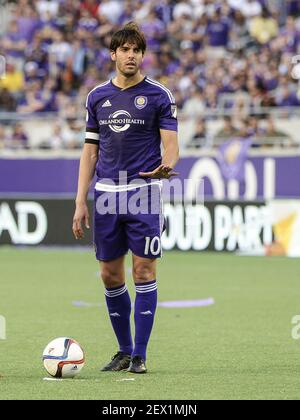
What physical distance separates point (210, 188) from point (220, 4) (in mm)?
5215

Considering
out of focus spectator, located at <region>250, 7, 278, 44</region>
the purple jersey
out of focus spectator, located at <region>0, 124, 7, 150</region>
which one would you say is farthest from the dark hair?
out of focus spectator, located at <region>250, 7, 278, 44</region>

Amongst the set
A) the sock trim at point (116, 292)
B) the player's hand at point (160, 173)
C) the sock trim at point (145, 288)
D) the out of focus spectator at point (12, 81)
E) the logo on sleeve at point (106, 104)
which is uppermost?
the out of focus spectator at point (12, 81)

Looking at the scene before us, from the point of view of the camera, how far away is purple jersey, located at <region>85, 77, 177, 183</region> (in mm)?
8016

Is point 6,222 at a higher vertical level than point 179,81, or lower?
lower

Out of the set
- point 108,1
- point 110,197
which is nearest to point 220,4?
point 108,1

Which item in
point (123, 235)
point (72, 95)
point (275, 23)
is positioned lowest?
point (123, 235)

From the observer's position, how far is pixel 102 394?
6844mm

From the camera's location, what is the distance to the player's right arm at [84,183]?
322 inches

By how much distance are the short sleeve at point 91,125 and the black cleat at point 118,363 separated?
1.62 m

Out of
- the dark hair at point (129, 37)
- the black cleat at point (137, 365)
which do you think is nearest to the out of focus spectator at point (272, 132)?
the dark hair at point (129, 37)

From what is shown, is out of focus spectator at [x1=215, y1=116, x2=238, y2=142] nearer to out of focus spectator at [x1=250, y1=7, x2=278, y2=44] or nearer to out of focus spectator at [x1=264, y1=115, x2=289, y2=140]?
out of focus spectator at [x1=264, y1=115, x2=289, y2=140]

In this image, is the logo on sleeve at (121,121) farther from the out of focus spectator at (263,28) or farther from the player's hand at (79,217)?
the out of focus spectator at (263,28)
